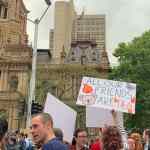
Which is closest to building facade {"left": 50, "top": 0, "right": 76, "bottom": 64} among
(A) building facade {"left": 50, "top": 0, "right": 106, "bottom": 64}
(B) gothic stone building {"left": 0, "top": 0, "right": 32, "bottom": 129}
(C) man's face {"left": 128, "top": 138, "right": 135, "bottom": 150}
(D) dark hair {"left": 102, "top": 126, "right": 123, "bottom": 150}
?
(A) building facade {"left": 50, "top": 0, "right": 106, "bottom": 64}

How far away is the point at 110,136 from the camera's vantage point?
6.61 meters

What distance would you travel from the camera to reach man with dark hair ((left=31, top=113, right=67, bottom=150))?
575 centimetres

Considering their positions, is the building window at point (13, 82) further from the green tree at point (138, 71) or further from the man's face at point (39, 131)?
the man's face at point (39, 131)

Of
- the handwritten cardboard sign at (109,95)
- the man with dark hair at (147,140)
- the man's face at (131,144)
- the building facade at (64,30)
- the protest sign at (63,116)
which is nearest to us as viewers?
the man's face at (131,144)

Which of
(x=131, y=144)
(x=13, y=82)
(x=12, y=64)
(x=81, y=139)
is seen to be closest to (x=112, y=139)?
(x=81, y=139)

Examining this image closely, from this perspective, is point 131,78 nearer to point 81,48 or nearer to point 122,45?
point 122,45

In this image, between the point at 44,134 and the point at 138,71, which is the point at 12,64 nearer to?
the point at 138,71

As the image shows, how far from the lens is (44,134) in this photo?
5.88 metres

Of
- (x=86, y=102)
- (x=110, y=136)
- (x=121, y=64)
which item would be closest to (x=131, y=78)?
(x=121, y=64)

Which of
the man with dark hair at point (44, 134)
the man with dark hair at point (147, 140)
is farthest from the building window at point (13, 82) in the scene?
the man with dark hair at point (44, 134)

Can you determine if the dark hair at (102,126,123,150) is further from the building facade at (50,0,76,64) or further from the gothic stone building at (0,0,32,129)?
the building facade at (50,0,76,64)

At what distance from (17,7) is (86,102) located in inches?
2808

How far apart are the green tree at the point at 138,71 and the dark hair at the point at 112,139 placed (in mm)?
38120

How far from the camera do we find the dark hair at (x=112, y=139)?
6.49 m
